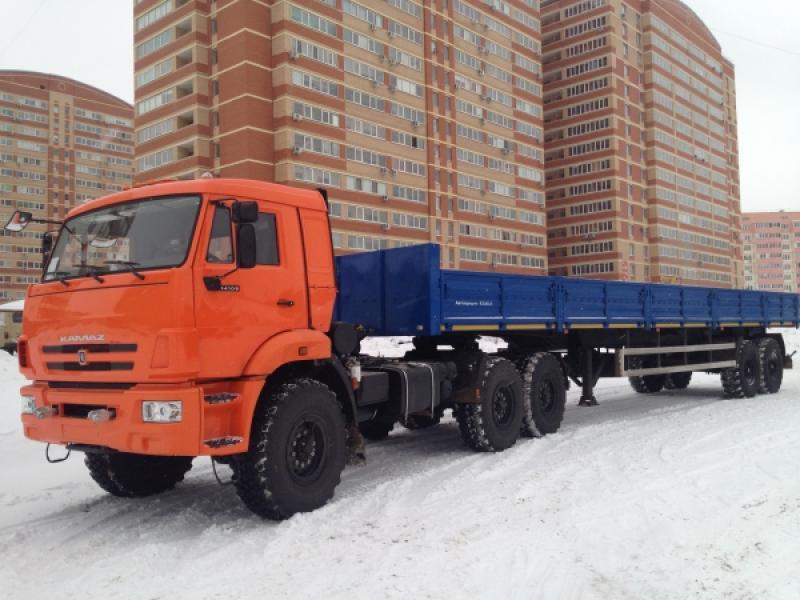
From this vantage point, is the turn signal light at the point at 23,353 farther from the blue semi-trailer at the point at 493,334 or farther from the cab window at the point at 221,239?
the blue semi-trailer at the point at 493,334

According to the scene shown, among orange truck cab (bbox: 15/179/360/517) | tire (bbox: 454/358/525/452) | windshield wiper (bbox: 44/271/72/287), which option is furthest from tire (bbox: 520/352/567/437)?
windshield wiper (bbox: 44/271/72/287)

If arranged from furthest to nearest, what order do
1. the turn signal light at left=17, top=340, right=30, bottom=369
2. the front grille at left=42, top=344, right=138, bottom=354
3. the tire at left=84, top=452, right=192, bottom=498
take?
the tire at left=84, top=452, right=192, bottom=498, the turn signal light at left=17, top=340, right=30, bottom=369, the front grille at left=42, top=344, right=138, bottom=354

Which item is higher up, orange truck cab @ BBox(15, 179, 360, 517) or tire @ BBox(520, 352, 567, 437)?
orange truck cab @ BBox(15, 179, 360, 517)

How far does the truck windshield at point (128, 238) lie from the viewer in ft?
18.2

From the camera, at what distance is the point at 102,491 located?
742 centimetres

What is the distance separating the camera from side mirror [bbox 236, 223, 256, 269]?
18.5ft

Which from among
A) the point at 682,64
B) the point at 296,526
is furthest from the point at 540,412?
the point at 682,64

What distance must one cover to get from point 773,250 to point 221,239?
180 meters

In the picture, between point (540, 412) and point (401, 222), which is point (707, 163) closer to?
point (401, 222)

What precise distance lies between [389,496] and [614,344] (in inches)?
257

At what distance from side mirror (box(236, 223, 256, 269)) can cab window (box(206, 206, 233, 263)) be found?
0.23 feet

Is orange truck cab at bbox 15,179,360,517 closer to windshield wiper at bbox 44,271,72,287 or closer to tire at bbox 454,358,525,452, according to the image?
windshield wiper at bbox 44,271,72,287

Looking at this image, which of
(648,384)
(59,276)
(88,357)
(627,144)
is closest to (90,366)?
(88,357)

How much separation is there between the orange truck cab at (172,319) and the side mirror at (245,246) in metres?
0.01
